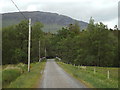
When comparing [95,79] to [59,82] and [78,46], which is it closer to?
[59,82]

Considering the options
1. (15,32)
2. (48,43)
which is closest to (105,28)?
(15,32)

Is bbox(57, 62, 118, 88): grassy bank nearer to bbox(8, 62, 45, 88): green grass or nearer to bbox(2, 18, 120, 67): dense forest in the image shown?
bbox(8, 62, 45, 88): green grass

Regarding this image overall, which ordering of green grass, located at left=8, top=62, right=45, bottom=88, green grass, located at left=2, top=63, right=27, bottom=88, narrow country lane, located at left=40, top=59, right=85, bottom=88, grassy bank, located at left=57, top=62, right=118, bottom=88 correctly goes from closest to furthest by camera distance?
green grass, located at left=8, top=62, right=45, bottom=88
grassy bank, located at left=57, top=62, right=118, bottom=88
narrow country lane, located at left=40, top=59, right=85, bottom=88
green grass, located at left=2, top=63, right=27, bottom=88

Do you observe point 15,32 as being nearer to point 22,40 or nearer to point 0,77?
point 22,40

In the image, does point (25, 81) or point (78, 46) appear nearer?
point (25, 81)

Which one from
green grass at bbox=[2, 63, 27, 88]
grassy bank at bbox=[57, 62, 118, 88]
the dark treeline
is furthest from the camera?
the dark treeline

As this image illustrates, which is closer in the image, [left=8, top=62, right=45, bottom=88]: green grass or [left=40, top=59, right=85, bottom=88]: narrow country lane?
[left=8, top=62, right=45, bottom=88]: green grass

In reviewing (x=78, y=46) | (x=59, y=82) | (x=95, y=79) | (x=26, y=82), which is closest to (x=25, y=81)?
(x=26, y=82)

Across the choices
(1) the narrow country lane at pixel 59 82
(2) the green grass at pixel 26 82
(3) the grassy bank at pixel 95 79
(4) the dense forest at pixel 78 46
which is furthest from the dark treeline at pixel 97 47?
(2) the green grass at pixel 26 82

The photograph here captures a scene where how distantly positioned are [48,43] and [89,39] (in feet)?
177

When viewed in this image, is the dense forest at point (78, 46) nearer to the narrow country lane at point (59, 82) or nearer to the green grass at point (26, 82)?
the narrow country lane at point (59, 82)

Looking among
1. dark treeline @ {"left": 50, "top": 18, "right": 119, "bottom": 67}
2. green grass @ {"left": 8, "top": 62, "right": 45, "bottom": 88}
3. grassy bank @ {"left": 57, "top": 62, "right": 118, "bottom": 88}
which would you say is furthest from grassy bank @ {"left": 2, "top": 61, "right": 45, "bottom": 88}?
dark treeline @ {"left": 50, "top": 18, "right": 119, "bottom": 67}

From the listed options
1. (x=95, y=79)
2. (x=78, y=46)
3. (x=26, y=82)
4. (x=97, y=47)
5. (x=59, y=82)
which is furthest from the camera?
(x=78, y=46)

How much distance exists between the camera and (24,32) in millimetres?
91812
